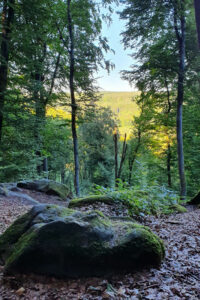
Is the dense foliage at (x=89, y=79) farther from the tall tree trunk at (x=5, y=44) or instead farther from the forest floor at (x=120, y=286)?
the forest floor at (x=120, y=286)

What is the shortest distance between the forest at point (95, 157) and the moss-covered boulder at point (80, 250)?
12 mm

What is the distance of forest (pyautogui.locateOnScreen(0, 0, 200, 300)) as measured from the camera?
1.94m

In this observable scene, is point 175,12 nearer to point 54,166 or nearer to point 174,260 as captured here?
point 174,260

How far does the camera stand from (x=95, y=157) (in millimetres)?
19188

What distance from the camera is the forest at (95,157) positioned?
6.35ft

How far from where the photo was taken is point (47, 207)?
273 cm

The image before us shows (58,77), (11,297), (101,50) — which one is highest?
(101,50)

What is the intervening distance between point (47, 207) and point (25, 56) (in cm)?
742

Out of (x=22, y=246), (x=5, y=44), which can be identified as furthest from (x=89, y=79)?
(x=22, y=246)

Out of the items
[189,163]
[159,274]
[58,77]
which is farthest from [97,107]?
[159,274]

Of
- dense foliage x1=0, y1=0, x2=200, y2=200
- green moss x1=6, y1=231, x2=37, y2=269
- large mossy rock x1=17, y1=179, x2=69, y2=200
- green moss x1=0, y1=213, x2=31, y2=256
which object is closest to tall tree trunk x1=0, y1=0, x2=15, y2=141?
dense foliage x1=0, y1=0, x2=200, y2=200

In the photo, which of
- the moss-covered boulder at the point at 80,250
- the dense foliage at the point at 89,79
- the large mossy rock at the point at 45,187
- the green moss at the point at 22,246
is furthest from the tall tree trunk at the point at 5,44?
the moss-covered boulder at the point at 80,250

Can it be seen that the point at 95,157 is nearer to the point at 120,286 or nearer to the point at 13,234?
the point at 13,234

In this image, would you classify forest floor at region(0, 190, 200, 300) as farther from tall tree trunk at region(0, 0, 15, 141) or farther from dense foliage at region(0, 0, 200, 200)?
tall tree trunk at region(0, 0, 15, 141)
